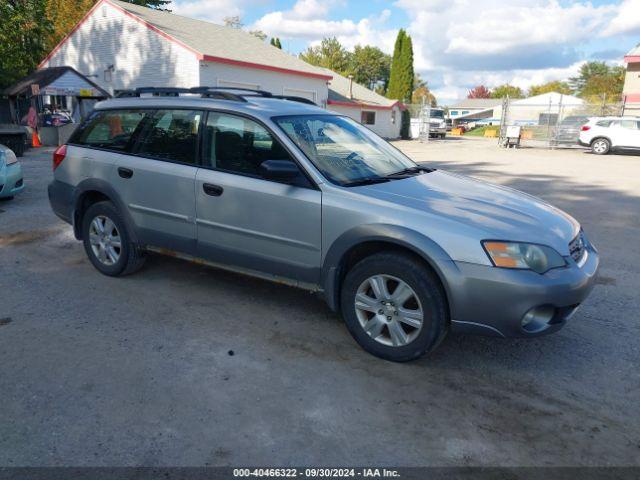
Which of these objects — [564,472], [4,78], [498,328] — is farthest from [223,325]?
[4,78]

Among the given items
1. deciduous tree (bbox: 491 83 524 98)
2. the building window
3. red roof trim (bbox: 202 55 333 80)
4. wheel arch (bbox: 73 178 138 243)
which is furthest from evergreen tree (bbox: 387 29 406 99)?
deciduous tree (bbox: 491 83 524 98)

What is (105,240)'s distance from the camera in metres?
5.14

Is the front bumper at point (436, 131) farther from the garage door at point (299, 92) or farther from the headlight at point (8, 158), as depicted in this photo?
the headlight at point (8, 158)

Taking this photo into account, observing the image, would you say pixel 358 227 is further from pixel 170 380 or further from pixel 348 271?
pixel 170 380

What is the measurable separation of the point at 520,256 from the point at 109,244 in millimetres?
3741

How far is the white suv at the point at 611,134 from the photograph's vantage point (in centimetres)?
2200

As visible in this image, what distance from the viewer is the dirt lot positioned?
2.73 m

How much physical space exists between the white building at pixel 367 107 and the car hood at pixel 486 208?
99.0 feet

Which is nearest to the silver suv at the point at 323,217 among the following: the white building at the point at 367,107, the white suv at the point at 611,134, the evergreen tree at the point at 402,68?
the white suv at the point at 611,134

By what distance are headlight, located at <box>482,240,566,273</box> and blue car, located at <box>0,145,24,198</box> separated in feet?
25.4

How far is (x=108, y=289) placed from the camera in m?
4.91

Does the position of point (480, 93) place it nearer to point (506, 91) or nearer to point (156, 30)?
point (506, 91)

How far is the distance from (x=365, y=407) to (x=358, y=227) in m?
1.18

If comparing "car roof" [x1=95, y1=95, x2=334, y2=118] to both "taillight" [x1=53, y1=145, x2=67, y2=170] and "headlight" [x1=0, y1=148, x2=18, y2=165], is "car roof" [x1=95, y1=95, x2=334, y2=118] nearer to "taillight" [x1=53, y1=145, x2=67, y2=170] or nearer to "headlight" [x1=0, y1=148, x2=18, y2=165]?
"taillight" [x1=53, y1=145, x2=67, y2=170]
